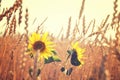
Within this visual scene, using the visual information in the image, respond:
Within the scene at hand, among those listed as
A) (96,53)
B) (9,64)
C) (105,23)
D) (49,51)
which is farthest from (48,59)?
(96,53)

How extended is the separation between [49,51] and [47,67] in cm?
61

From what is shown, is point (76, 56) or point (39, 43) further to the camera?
point (76, 56)

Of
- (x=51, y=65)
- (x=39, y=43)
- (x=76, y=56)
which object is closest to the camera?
(x=39, y=43)

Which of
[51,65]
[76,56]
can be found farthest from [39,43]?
[51,65]

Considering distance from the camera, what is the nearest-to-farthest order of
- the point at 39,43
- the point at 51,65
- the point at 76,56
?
1. the point at 39,43
2. the point at 76,56
3. the point at 51,65

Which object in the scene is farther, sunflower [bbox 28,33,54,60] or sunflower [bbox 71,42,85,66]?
sunflower [bbox 71,42,85,66]

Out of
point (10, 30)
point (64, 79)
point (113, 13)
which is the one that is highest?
point (113, 13)

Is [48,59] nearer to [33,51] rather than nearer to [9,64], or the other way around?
Result: [33,51]

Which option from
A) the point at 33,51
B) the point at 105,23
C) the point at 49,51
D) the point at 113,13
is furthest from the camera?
the point at 105,23

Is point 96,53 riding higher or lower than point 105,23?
lower

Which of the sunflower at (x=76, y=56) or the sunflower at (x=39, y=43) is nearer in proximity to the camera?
the sunflower at (x=39, y=43)

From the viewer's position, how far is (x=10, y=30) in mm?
1491

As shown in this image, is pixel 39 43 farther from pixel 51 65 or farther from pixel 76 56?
pixel 51 65

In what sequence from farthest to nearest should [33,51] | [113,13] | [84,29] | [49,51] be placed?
[84,29] → [113,13] → [49,51] → [33,51]
